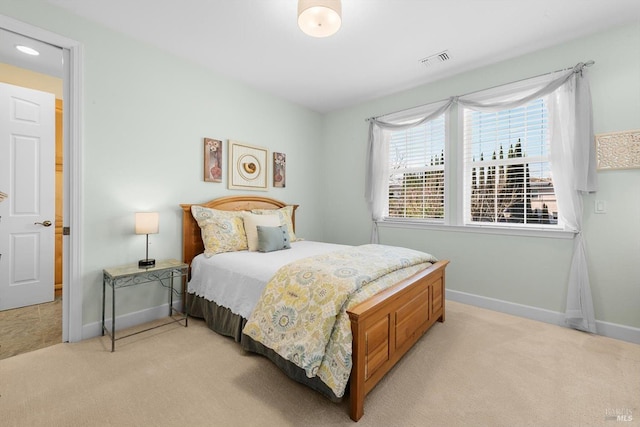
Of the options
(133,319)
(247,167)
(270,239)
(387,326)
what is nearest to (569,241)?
(387,326)

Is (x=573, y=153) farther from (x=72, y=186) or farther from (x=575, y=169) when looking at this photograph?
(x=72, y=186)

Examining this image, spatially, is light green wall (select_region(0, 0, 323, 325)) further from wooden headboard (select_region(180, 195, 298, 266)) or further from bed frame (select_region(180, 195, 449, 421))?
bed frame (select_region(180, 195, 449, 421))

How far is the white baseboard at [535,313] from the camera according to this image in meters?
2.37

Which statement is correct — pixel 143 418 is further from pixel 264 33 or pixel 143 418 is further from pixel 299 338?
pixel 264 33

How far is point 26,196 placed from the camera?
2961mm

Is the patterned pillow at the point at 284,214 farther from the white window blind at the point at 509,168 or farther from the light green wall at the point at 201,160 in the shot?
the white window blind at the point at 509,168

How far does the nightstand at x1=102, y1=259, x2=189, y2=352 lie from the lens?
2.21m

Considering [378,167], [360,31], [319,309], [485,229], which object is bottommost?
[319,309]

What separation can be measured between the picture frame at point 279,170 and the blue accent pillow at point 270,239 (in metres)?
1.17

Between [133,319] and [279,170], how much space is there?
2.46 meters

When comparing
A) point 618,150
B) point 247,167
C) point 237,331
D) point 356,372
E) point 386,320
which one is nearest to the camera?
point 356,372

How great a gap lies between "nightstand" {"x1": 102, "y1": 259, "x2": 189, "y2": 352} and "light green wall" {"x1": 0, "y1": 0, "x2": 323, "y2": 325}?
12cm

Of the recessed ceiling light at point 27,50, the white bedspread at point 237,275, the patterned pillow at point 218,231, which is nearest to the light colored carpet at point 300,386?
the white bedspread at point 237,275

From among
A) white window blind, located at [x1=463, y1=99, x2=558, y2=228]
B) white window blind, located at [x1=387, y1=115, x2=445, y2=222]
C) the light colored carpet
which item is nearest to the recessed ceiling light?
the light colored carpet
